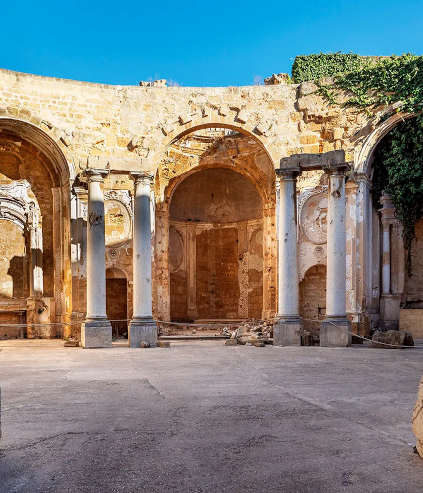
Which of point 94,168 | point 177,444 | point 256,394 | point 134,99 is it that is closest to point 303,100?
point 134,99

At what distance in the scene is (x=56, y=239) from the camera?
18875 millimetres

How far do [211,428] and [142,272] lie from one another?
9.65m

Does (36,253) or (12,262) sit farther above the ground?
(36,253)

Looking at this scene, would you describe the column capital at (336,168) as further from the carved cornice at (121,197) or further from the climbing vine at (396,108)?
the carved cornice at (121,197)

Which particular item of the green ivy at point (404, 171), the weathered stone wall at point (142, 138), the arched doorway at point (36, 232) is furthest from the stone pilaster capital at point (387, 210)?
the arched doorway at point (36, 232)

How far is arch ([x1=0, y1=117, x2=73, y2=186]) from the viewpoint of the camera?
56.5 feet

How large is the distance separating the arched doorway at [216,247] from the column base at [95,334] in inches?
367

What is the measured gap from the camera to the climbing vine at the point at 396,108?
17.5 m

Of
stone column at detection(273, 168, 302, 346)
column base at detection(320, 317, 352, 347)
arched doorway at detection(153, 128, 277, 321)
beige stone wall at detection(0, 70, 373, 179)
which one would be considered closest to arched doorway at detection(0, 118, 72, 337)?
beige stone wall at detection(0, 70, 373, 179)

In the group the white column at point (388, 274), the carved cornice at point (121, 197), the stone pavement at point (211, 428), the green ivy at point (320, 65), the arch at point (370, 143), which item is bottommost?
the stone pavement at point (211, 428)

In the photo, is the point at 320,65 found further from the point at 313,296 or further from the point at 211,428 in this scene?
the point at 211,428

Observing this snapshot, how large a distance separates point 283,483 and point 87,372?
6.46m

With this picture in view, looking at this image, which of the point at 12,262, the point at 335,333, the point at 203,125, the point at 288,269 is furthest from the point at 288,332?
the point at 12,262

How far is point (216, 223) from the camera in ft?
82.5
